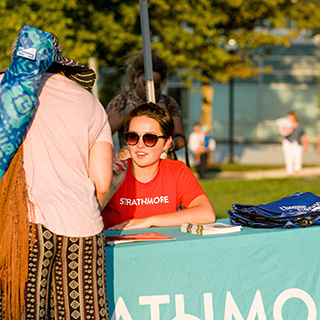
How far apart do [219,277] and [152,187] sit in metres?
0.84

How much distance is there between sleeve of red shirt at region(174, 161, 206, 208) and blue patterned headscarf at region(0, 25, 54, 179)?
60.4 inches

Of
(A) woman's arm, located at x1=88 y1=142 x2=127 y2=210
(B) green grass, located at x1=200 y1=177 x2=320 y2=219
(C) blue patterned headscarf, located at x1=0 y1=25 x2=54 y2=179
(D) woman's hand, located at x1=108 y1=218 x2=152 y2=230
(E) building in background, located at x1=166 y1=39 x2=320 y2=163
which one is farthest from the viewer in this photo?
(E) building in background, located at x1=166 y1=39 x2=320 y2=163

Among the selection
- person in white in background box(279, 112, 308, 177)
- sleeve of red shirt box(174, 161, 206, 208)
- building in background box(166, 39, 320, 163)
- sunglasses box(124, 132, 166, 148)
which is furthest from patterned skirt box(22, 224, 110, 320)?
building in background box(166, 39, 320, 163)

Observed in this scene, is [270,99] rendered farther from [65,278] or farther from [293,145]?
[65,278]

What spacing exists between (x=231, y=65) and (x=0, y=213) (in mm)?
16025

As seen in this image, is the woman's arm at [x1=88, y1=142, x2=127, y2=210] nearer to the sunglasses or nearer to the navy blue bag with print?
the sunglasses

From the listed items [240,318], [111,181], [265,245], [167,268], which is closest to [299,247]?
[265,245]

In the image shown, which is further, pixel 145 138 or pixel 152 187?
pixel 152 187

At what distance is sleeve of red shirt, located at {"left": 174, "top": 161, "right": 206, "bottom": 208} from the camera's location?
10.9 ft

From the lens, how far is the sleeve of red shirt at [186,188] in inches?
130

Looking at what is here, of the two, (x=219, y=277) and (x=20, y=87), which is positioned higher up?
(x=20, y=87)

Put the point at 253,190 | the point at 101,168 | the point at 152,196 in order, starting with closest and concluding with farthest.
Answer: the point at 101,168, the point at 152,196, the point at 253,190

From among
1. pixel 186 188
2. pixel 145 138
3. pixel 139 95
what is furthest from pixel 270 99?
pixel 145 138

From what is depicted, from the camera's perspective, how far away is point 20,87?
1.97 m
